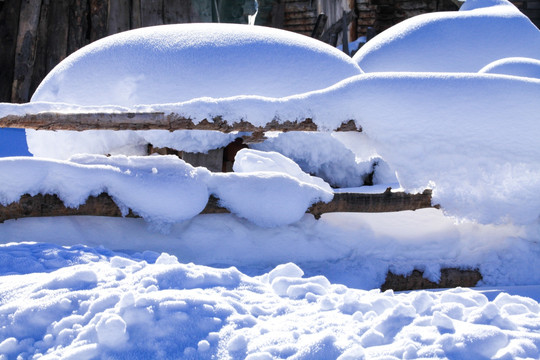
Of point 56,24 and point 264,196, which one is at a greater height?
point 56,24

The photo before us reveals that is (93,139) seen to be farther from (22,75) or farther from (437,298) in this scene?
(22,75)

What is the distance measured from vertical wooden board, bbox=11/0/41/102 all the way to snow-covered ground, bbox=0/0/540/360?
2738 millimetres

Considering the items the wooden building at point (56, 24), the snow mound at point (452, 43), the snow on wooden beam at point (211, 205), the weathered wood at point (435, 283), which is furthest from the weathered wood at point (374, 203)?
the wooden building at point (56, 24)

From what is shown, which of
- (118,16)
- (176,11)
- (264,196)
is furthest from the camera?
(176,11)

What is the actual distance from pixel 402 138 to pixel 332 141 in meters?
1.94

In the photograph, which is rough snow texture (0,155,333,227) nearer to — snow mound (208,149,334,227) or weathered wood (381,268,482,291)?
snow mound (208,149,334,227)

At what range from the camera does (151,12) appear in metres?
7.65

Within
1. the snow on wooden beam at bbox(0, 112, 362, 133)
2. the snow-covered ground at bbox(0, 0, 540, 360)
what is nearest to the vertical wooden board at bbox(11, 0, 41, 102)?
the snow-covered ground at bbox(0, 0, 540, 360)

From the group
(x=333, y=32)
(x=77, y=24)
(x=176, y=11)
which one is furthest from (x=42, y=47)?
(x=333, y=32)

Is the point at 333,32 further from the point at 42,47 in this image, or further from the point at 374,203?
the point at 374,203

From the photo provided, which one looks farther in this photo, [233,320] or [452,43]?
[452,43]

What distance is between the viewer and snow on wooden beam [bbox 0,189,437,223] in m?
2.92

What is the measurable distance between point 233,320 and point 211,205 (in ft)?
4.85

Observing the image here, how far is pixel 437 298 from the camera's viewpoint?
2074 millimetres
